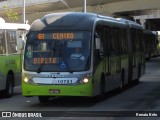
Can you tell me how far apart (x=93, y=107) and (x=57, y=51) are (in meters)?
2.06

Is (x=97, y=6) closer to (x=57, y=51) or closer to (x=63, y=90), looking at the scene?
(x=57, y=51)

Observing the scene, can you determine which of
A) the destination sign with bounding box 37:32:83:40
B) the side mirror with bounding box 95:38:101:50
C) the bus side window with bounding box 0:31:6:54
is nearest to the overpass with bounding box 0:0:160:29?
the bus side window with bounding box 0:31:6:54

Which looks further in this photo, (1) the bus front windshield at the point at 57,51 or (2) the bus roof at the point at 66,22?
(2) the bus roof at the point at 66,22

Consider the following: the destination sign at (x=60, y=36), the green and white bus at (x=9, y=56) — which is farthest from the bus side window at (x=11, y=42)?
the destination sign at (x=60, y=36)

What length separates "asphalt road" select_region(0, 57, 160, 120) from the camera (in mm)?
14320

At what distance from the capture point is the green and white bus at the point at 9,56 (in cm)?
1966

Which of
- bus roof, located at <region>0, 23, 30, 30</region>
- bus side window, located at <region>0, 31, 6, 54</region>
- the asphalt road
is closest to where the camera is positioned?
the asphalt road

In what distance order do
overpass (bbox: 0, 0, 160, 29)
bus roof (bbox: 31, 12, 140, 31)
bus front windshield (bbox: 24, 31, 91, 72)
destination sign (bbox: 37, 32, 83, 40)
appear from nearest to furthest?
bus front windshield (bbox: 24, 31, 91, 72) → destination sign (bbox: 37, 32, 83, 40) → bus roof (bbox: 31, 12, 140, 31) → overpass (bbox: 0, 0, 160, 29)

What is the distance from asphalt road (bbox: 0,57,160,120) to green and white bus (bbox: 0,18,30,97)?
20.7 inches

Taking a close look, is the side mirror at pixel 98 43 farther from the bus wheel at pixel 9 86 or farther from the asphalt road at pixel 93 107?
the bus wheel at pixel 9 86

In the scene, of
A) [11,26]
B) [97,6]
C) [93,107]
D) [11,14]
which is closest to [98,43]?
[93,107]

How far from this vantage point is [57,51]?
17.0m

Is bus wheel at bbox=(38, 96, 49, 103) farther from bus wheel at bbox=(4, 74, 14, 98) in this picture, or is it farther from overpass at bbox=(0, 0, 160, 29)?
overpass at bbox=(0, 0, 160, 29)

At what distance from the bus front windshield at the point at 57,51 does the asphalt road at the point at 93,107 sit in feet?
3.99
